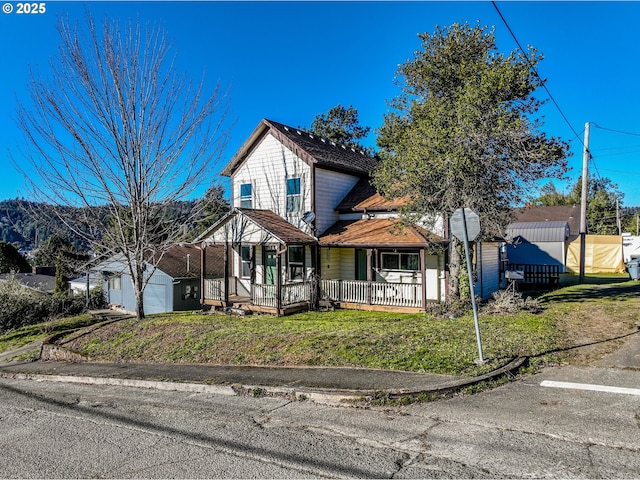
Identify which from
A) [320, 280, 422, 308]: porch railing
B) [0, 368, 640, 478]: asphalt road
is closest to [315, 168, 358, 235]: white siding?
[320, 280, 422, 308]: porch railing

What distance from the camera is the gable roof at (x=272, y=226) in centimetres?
1642

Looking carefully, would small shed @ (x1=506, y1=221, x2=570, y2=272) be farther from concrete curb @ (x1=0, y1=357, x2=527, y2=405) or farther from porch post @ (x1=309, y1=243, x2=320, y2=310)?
concrete curb @ (x1=0, y1=357, x2=527, y2=405)

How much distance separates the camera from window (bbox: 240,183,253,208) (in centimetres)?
2016

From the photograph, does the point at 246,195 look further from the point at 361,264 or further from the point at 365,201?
the point at 361,264

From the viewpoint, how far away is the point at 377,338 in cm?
981

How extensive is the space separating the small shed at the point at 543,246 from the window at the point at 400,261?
59.8 feet

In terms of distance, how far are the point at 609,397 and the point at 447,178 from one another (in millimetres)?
8540

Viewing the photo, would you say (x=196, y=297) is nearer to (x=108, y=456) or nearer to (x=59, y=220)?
(x=59, y=220)

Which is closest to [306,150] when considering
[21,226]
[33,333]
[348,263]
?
[348,263]

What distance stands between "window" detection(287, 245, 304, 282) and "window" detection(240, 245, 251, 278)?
6.65 feet

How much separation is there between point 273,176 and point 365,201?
166 inches

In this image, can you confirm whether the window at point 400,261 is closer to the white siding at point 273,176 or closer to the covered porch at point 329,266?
the covered porch at point 329,266

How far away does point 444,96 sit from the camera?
14617 millimetres

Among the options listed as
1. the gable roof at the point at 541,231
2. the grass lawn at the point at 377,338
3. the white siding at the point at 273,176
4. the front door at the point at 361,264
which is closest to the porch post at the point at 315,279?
the white siding at the point at 273,176
